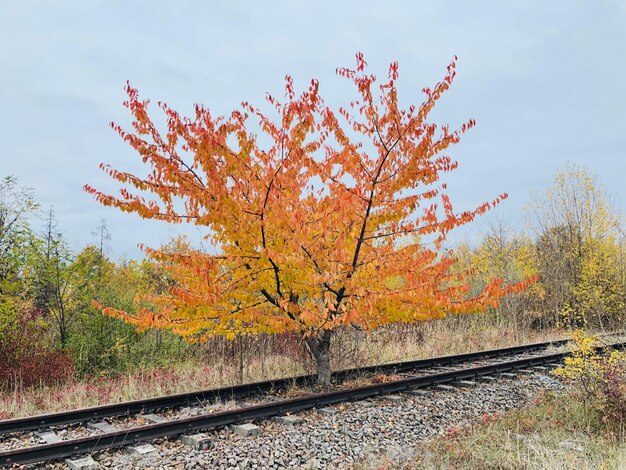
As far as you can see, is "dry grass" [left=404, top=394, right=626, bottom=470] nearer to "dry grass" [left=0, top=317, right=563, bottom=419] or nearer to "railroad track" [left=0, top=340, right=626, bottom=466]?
"railroad track" [left=0, top=340, right=626, bottom=466]

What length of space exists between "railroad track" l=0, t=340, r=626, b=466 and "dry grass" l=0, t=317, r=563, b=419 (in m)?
1.18

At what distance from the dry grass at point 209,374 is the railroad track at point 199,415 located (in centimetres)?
118

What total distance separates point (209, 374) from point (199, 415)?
3.65m

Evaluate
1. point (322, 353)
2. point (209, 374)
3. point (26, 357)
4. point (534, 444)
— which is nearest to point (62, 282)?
point (26, 357)

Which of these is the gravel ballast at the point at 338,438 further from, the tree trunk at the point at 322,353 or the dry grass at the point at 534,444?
the tree trunk at the point at 322,353

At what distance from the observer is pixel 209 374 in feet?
35.2

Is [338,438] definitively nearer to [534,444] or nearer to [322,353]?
[534,444]

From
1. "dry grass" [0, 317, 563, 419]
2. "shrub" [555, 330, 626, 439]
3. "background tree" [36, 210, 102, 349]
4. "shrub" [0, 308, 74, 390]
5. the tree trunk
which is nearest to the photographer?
"shrub" [555, 330, 626, 439]

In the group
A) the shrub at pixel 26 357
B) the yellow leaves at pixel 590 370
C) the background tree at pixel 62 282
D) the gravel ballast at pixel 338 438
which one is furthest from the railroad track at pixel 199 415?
the background tree at pixel 62 282

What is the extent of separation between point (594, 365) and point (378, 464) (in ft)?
15.6

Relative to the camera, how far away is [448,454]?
5957 mm

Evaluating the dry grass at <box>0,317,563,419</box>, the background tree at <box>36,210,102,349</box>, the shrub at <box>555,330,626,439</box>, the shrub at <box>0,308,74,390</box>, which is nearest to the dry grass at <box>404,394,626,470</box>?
the shrub at <box>555,330,626,439</box>

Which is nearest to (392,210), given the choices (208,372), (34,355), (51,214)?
(208,372)

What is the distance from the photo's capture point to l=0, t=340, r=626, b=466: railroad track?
584cm
